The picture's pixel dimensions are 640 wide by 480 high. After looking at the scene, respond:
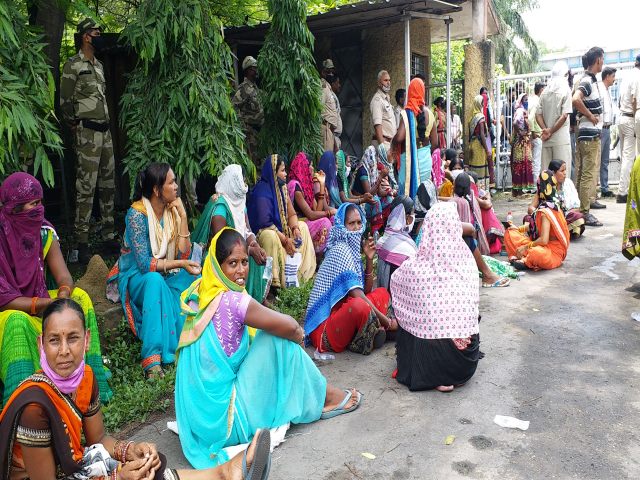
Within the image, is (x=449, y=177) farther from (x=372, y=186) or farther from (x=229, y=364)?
(x=229, y=364)

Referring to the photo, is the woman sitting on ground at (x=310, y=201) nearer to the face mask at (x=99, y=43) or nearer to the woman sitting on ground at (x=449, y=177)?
the woman sitting on ground at (x=449, y=177)

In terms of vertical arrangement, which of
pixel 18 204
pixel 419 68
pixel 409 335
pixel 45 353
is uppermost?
pixel 419 68

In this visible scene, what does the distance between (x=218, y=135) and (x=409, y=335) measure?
9.87ft

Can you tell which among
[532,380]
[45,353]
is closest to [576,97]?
[532,380]

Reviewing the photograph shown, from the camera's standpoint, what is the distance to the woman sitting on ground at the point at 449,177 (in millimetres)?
7869

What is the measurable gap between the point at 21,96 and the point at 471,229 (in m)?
4.18

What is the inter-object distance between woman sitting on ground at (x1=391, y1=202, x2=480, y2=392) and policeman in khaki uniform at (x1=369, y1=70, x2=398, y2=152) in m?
5.23

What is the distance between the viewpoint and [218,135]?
6.16 metres

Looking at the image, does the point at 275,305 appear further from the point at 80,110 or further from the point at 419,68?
the point at 419,68

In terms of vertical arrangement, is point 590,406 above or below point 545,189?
below

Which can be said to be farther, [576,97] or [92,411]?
[576,97]

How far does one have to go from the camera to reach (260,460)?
2.72m

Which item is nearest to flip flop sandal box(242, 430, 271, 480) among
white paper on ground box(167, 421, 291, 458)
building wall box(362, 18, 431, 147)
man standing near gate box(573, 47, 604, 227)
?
white paper on ground box(167, 421, 291, 458)

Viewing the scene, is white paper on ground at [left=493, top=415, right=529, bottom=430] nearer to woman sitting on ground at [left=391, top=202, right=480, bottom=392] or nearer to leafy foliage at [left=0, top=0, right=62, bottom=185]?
woman sitting on ground at [left=391, top=202, right=480, bottom=392]
